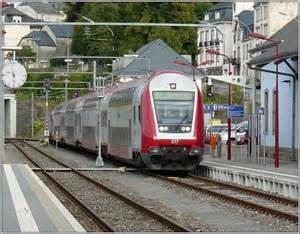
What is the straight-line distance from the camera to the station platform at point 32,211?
1349 centimetres

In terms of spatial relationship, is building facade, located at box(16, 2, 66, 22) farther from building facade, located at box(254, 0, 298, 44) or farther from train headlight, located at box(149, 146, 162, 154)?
train headlight, located at box(149, 146, 162, 154)

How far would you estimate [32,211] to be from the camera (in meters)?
15.9

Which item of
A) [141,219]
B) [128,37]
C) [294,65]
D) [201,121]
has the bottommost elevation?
[141,219]

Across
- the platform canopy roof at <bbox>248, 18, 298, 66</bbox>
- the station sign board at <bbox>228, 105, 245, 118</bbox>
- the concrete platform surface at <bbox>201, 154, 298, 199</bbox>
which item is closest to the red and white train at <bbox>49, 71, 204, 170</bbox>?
the concrete platform surface at <bbox>201, 154, 298, 199</bbox>

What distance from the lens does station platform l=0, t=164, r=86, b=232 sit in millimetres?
13494

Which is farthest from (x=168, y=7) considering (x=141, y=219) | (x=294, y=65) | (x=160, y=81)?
(x=141, y=219)

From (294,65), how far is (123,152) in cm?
938

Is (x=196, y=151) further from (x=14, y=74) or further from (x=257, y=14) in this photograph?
(x=257, y=14)

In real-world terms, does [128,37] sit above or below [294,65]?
above

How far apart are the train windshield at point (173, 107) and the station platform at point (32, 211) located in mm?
7054

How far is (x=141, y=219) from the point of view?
54.9 feet

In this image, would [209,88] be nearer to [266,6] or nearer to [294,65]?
[294,65]

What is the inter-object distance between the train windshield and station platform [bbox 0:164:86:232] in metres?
7.05

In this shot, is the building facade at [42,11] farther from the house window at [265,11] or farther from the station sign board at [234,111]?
the station sign board at [234,111]
